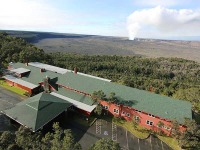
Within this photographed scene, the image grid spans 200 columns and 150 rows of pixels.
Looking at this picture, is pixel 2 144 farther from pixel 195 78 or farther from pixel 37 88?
pixel 195 78

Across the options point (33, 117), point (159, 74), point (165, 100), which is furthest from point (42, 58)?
point (159, 74)

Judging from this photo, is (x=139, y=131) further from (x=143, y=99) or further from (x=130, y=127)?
(x=143, y=99)

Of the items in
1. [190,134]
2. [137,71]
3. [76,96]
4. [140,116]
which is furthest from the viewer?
[137,71]

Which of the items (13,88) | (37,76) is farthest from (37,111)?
(13,88)

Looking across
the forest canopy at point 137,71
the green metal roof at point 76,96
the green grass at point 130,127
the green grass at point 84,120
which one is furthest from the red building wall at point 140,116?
the forest canopy at point 137,71

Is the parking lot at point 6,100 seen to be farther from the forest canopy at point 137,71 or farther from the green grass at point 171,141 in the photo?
the green grass at point 171,141

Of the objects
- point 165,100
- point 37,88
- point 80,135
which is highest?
point 165,100

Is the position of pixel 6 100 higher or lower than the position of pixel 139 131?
higher

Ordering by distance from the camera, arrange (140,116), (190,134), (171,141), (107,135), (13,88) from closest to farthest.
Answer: (190,134), (171,141), (107,135), (140,116), (13,88)
